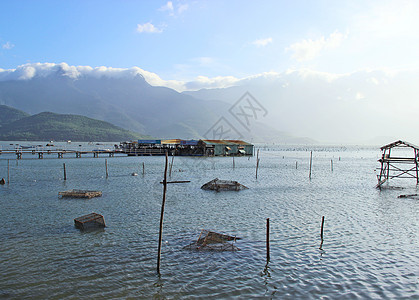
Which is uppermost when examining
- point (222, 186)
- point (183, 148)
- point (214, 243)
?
point (183, 148)

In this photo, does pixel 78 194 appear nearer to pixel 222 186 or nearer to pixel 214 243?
pixel 222 186

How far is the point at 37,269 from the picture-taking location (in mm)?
11062

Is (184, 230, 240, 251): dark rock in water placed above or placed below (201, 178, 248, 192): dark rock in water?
below

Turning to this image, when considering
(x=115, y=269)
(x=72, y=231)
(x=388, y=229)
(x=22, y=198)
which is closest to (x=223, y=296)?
(x=115, y=269)

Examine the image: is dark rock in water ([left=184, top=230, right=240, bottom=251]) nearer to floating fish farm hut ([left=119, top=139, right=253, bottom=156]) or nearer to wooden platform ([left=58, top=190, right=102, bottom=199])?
wooden platform ([left=58, top=190, right=102, bottom=199])

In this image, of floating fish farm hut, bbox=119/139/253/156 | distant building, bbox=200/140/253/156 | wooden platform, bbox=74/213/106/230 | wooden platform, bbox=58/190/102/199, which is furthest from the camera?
floating fish farm hut, bbox=119/139/253/156

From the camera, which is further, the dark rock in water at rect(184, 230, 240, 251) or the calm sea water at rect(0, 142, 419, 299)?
the dark rock in water at rect(184, 230, 240, 251)

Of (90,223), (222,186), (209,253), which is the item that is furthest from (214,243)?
(222,186)

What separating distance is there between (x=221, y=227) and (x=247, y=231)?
5.10ft

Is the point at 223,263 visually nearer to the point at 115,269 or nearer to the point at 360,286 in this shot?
the point at 115,269

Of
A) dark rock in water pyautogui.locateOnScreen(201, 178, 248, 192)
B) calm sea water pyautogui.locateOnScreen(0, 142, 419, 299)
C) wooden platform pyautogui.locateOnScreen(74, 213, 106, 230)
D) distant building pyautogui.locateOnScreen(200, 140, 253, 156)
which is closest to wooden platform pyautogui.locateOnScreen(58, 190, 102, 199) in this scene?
calm sea water pyautogui.locateOnScreen(0, 142, 419, 299)

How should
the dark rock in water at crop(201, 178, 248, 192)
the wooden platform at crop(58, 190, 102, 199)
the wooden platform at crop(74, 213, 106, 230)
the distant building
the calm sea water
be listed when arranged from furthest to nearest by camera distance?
the distant building < the dark rock in water at crop(201, 178, 248, 192) < the wooden platform at crop(58, 190, 102, 199) < the wooden platform at crop(74, 213, 106, 230) < the calm sea water

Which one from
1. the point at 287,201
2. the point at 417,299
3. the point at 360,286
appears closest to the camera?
the point at 417,299

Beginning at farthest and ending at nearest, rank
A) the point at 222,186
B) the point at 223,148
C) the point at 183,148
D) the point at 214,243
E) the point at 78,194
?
1. the point at 223,148
2. the point at 183,148
3. the point at 222,186
4. the point at 78,194
5. the point at 214,243
